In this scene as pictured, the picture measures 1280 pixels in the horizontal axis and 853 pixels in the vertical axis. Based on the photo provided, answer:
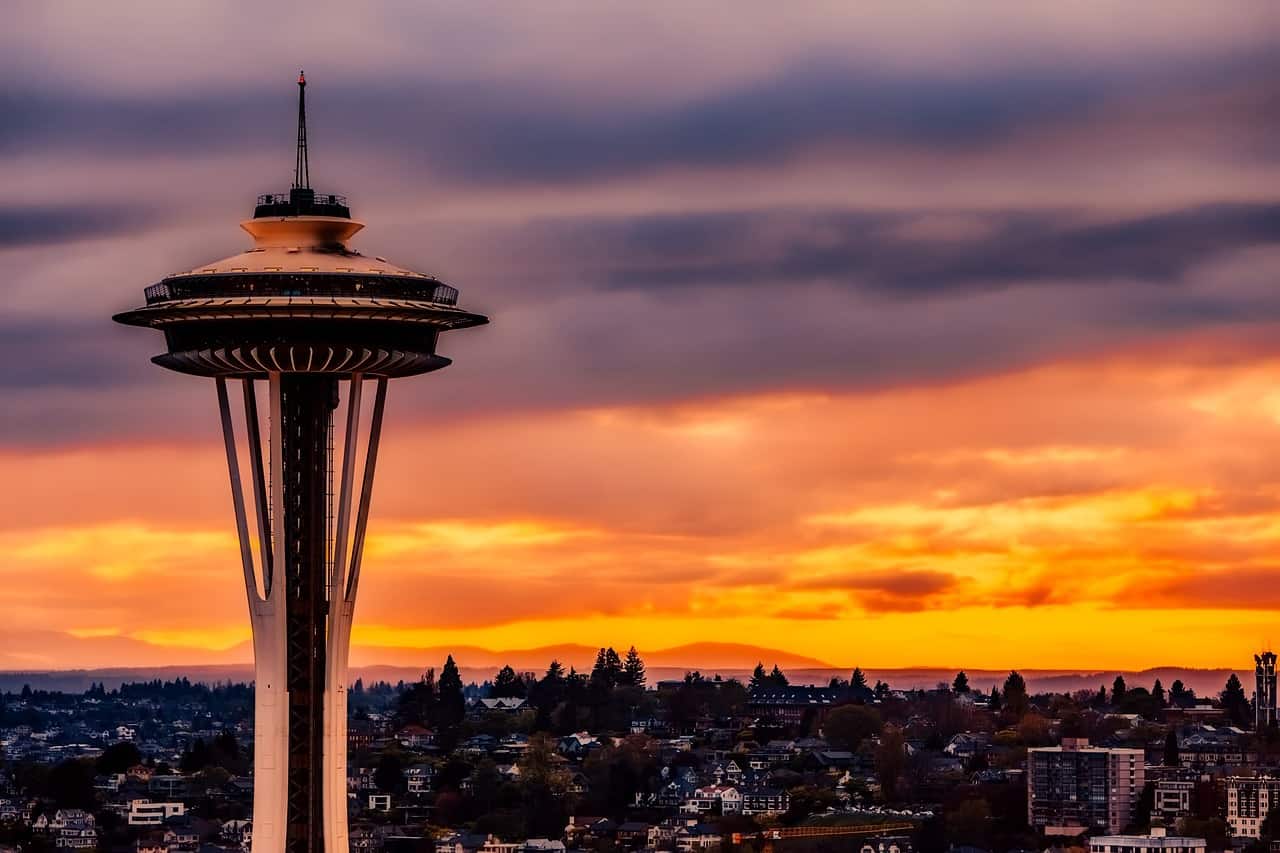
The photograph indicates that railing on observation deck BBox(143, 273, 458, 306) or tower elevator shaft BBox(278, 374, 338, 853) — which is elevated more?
railing on observation deck BBox(143, 273, 458, 306)

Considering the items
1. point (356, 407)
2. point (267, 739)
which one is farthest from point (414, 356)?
point (267, 739)

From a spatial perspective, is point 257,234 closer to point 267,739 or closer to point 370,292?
point 370,292

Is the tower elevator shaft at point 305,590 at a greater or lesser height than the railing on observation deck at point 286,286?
lesser

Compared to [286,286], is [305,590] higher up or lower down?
lower down
